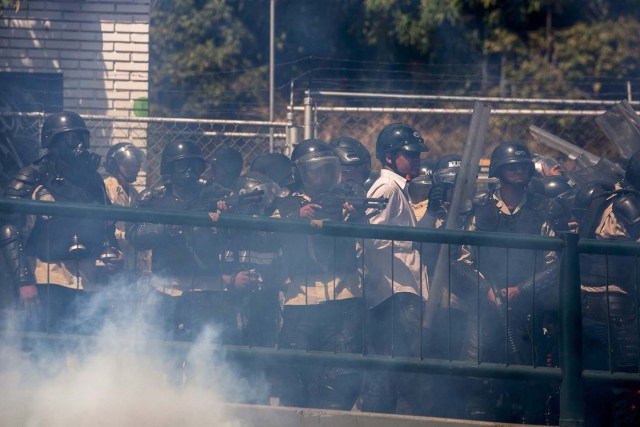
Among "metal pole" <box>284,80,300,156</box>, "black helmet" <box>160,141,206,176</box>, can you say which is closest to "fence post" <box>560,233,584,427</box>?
"black helmet" <box>160,141,206,176</box>

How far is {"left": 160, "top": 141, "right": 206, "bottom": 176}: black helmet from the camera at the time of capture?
6953mm

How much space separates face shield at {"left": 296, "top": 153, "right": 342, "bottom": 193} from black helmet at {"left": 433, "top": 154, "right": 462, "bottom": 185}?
3.97ft

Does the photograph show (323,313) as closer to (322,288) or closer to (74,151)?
(322,288)

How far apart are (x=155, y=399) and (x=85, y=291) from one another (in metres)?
0.94

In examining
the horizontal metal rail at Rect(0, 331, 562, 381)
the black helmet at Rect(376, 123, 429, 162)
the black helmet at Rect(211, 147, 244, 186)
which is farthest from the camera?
the black helmet at Rect(211, 147, 244, 186)

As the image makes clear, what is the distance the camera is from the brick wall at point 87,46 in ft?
36.6

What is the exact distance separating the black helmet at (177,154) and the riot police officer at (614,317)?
2.97m

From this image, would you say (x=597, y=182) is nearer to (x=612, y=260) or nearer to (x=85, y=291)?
(x=612, y=260)

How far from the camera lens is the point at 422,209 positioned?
7047 mm

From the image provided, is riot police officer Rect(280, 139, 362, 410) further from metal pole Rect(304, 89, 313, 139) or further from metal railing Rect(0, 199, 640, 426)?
Result: metal pole Rect(304, 89, 313, 139)

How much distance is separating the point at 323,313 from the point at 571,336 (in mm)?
1520

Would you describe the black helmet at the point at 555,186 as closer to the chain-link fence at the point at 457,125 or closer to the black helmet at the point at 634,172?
the black helmet at the point at 634,172

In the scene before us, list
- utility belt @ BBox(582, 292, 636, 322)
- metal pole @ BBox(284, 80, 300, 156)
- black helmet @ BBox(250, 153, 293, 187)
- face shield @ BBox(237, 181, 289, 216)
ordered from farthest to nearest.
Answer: metal pole @ BBox(284, 80, 300, 156), black helmet @ BBox(250, 153, 293, 187), face shield @ BBox(237, 181, 289, 216), utility belt @ BBox(582, 292, 636, 322)

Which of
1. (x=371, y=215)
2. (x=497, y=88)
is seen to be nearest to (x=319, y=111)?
(x=371, y=215)
